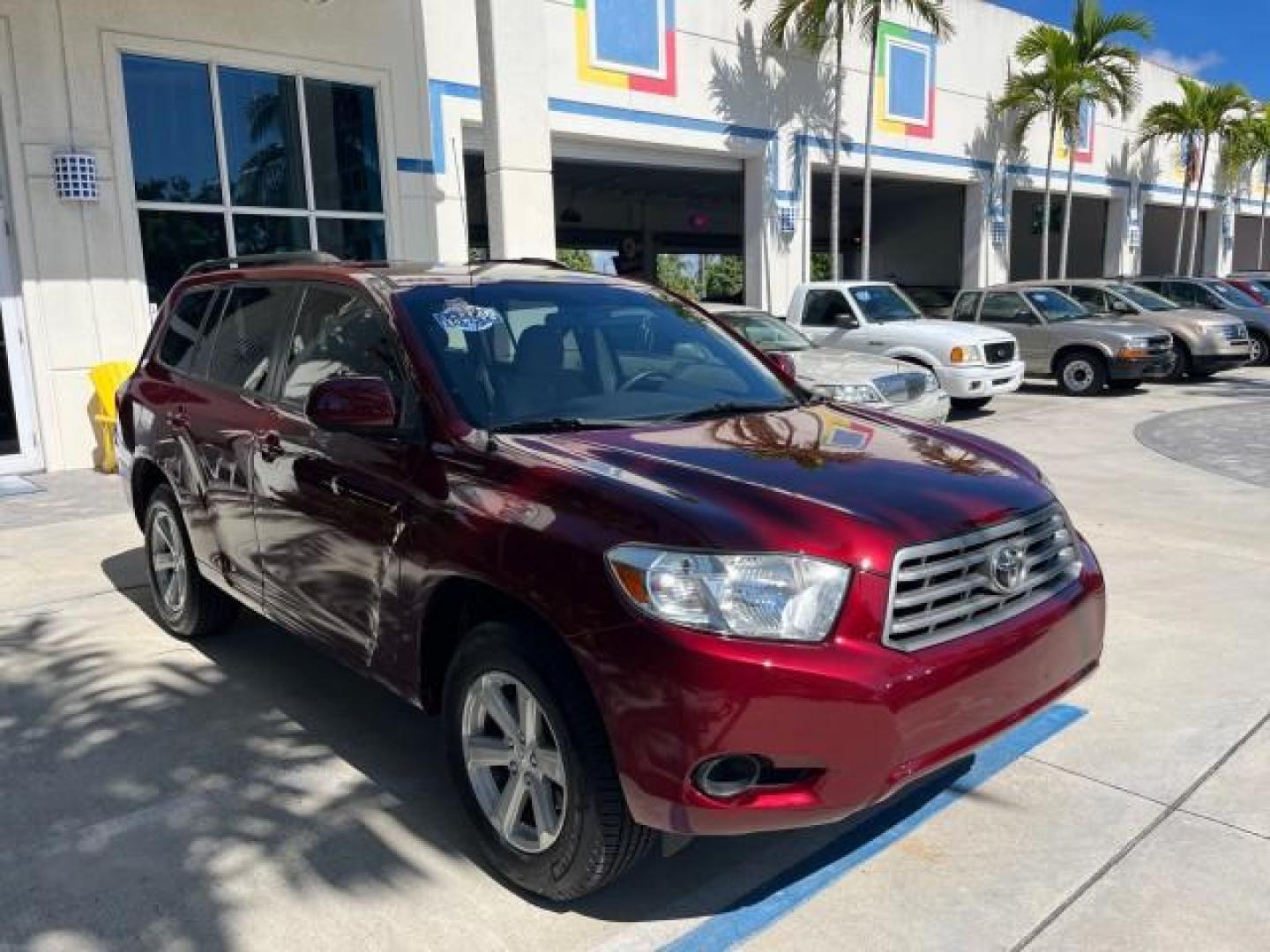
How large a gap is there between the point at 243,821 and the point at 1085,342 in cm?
1429

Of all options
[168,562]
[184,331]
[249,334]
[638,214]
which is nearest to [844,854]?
[249,334]

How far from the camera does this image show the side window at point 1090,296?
16.4 metres

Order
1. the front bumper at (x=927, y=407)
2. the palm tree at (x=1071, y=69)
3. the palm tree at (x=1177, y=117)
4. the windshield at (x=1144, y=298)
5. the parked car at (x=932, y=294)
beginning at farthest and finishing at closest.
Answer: the palm tree at (x=1177, y=117)
the parked car at (x=932, y=294)
the palm tree at (x=1071, y=69)
the windshield at (x=1144, y=298)
the front bumper at (x=927, y=407)

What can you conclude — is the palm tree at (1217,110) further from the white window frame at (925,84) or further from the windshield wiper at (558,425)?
the windshield wiper at (558,425)

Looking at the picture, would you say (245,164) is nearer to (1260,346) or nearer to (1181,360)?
(1181,360)

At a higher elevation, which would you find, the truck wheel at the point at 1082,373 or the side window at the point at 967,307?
the side window at the point at 967,307

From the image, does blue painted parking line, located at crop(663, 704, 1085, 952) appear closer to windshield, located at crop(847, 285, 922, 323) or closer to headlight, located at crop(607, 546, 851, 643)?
headlight, located at crop(607, 546, 851, 643)

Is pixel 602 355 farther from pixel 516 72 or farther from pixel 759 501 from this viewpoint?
pixel 516 72

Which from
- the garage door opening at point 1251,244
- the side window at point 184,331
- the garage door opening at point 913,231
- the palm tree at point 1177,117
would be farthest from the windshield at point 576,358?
the garage door opening at point 1251,244

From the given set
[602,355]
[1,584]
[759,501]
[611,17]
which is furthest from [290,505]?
[611,17]

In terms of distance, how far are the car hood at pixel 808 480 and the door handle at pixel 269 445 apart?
4.15ft

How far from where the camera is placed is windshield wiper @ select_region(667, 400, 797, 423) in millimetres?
3488

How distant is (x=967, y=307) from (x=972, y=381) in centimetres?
406

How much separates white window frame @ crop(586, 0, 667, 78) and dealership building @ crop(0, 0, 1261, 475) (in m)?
0.03
